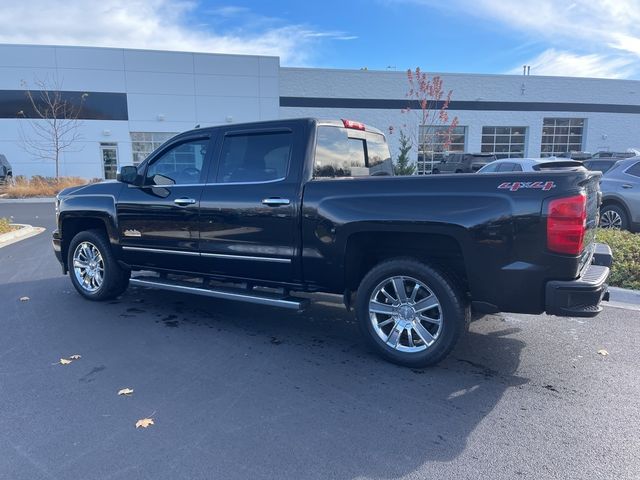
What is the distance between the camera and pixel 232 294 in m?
4.62

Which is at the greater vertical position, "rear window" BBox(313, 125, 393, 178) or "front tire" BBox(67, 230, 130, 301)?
"rear window" BBox(313, 125, 393, 178)

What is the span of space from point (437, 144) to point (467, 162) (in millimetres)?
8638

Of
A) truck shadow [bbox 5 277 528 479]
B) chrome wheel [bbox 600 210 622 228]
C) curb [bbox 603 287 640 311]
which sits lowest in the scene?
truck shadow [bbox 5 277 528 479]

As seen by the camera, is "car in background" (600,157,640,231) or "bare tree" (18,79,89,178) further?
"bare tree" (18,79,89,178)

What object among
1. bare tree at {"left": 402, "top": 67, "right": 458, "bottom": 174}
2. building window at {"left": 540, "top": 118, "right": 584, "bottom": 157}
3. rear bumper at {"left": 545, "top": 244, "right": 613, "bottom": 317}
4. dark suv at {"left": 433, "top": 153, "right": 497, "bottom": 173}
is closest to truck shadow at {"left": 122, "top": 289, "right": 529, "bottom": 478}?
rear bumper at {"left": 545, "top": 244, "right": 613, "bottom": 317}

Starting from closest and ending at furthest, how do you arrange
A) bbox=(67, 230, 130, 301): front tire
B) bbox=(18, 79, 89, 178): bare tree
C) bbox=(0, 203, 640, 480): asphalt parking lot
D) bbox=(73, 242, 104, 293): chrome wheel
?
bbox=(0, 203, 640, 480): asphalt parking lot < bbox=(67, 230, 130, 301): front tire < bbox=(73, 242, 104, 293): chrome wheel < bbox=(18, 79, 89, 178): bare tree

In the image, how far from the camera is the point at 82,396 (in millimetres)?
3373

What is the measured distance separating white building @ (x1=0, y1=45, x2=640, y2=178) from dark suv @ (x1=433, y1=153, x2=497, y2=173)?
7.22 metres

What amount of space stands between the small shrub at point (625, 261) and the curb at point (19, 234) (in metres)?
11.9

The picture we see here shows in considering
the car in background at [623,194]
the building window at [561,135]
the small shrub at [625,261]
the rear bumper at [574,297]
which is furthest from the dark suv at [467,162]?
the rear bumper at [574,297]

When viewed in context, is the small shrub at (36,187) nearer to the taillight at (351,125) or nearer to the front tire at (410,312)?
the taillight at (351,125)

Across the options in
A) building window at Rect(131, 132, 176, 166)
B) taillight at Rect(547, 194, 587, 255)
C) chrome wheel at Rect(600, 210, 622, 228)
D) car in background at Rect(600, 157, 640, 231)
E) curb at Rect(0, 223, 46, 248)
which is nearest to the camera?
taillight at Rect(547, 194, 587, 255)

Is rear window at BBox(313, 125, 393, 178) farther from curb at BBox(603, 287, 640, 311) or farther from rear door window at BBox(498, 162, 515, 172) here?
rear door window at BBox(498, 162, 515, 172)

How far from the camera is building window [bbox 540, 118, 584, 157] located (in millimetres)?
33562
